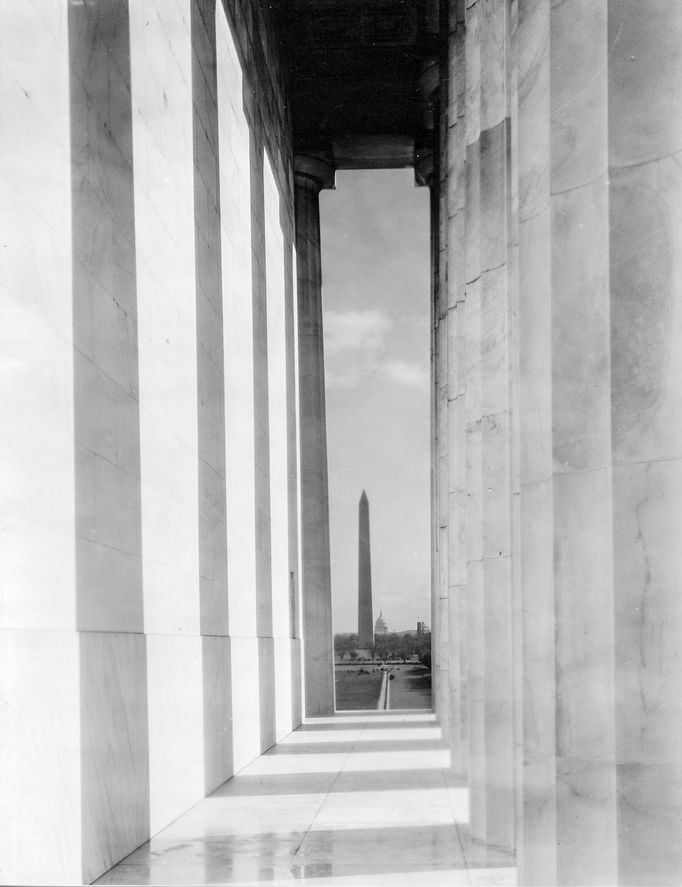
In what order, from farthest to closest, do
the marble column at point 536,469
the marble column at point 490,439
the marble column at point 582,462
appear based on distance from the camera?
the marble column at point 490,439 < the marble column at point 536,469 < the marble column at point 582,462

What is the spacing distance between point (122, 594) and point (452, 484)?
30.1 ft

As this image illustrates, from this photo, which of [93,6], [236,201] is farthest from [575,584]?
[236,201]

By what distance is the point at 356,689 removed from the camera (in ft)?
196

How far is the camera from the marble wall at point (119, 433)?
1034 centimetres

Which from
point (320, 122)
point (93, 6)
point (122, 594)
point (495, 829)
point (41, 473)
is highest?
point (320, 122)

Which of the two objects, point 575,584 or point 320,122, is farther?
point 320,122

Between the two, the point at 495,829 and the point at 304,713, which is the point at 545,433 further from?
the point at 304,713

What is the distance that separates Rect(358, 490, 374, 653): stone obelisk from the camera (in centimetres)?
7675

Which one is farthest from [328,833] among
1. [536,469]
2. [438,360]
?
[438,360]

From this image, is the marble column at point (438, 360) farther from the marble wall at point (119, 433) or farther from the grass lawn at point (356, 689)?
the grass lawn at point (356, 689)

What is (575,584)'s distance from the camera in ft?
22.4

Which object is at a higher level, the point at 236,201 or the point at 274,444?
→ the point at 236,201

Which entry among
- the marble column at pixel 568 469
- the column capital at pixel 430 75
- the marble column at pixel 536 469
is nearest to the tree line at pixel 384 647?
the column capital at pixel 430 75

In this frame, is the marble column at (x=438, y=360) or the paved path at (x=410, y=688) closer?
the marble column at (x=438, y=360)
